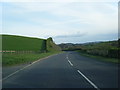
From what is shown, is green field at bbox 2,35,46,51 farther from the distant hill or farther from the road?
the road

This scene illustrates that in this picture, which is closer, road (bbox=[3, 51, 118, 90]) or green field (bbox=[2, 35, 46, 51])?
road (bbox=[3, 51, 118, 90])

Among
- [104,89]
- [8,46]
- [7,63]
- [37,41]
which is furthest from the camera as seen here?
[37,41]

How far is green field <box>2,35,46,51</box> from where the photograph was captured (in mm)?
66062

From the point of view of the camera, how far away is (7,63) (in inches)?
1006

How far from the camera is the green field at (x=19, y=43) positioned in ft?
217

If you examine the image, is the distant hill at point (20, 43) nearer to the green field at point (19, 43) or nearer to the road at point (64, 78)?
the green field at point (19, 43)

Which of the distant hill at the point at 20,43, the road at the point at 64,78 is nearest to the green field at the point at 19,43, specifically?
the distant hill at the point at 20,43

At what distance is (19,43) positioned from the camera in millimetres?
71500

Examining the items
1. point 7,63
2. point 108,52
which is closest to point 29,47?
point 108,52

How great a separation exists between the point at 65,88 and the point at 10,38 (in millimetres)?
65020


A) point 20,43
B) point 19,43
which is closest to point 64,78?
point 19,43

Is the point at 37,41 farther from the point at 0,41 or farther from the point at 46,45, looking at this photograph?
the point at 0,41

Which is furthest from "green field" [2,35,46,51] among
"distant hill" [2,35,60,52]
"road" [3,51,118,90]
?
"road" [3,51,118,90]

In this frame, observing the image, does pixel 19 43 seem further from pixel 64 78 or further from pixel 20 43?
pixel 64 78
